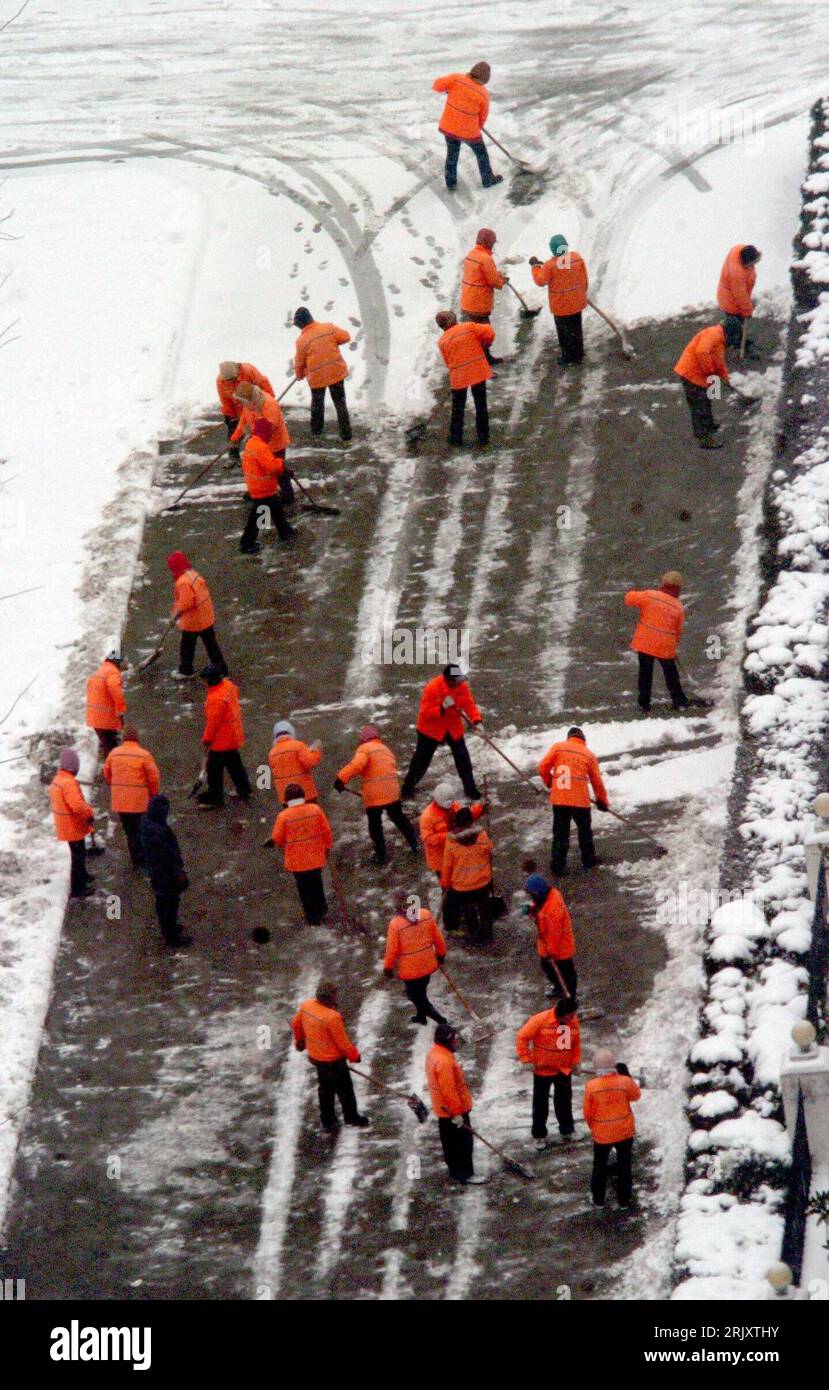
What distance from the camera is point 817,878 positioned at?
14875 mm

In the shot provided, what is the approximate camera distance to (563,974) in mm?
15938

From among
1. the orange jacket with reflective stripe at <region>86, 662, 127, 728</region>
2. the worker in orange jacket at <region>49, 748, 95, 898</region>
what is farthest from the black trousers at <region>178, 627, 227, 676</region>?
the worker in orange jacket at <region>49, 748, 95, 898</region>

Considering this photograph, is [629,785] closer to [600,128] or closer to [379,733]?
[379,733]

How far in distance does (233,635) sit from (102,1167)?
6418mm

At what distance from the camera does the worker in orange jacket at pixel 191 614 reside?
19.4 m

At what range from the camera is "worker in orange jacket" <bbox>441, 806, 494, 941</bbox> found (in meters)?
16.4

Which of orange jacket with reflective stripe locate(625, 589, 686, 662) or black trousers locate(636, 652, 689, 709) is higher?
orange jacket with reflective stripe locate(625, 589, 686, 662)

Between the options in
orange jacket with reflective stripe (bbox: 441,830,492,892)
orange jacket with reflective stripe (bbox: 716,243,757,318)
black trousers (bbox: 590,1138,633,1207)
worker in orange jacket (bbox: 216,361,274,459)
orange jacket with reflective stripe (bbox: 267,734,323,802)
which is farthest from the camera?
worker in orange jacket (bbox: 216,361,274,459)

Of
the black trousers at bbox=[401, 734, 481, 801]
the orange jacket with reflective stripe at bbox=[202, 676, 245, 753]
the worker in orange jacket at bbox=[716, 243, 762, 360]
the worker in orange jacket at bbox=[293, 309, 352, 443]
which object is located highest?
the worker in orange jacket at bbox=[716, 243, 762, 360]

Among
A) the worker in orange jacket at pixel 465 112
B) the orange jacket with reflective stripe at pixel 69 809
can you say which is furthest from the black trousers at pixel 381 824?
the worker in orange jacket at pixel 465 112

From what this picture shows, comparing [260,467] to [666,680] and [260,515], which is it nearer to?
[260,515]

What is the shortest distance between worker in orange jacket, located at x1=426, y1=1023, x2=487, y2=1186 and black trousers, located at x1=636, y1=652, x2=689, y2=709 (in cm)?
458

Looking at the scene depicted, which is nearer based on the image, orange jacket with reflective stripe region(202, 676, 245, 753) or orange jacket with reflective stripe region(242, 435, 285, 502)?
orange jacket with reflective stripe region(202, 676, 245, 753)

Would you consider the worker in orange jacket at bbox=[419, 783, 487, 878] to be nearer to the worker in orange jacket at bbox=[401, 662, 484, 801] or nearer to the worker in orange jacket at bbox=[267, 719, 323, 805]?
the worker in orange jacket at bbox=[267, 719, 323, 805]
